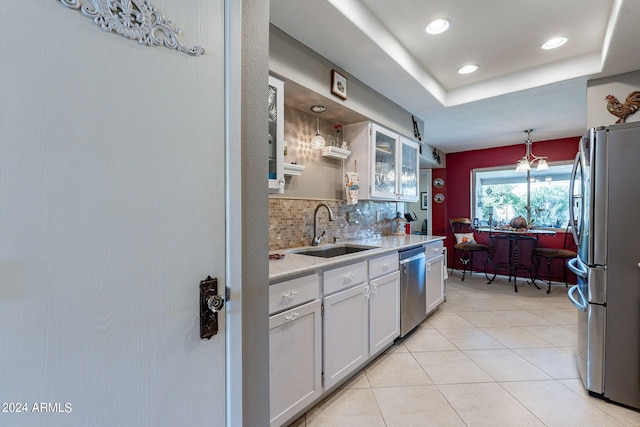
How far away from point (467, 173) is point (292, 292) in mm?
5447

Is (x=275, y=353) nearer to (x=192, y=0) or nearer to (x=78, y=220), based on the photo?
(x=78, y=220)

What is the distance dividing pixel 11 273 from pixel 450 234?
21.0 ft

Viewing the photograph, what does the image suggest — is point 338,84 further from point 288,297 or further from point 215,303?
point 215,303

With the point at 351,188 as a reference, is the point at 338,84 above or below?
above

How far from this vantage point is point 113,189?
663mm

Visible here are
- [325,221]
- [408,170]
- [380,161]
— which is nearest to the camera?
[325,221]

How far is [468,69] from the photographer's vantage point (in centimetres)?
274

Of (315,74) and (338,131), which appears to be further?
(338,131)

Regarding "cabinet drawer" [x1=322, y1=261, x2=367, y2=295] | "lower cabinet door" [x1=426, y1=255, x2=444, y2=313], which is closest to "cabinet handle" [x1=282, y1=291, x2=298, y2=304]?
"cabinet drawer" [x1=322, y1=261, x2=367, y2=295]

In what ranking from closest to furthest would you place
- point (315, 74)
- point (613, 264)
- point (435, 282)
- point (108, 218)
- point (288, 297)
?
1. point (108, 218)
2. point (288, 297)
3. point (613, 264)
4. point (315, 74)
5. point (435, 282)

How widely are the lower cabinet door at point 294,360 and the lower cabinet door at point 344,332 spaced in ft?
0.26

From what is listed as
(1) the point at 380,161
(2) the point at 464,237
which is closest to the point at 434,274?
(1) the point at 380,161

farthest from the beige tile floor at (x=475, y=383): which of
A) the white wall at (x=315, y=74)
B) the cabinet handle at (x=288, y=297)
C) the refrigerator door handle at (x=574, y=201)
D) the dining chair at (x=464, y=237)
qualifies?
the white wall at (x=315, y=74)

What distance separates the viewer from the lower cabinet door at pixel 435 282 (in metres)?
3.13
